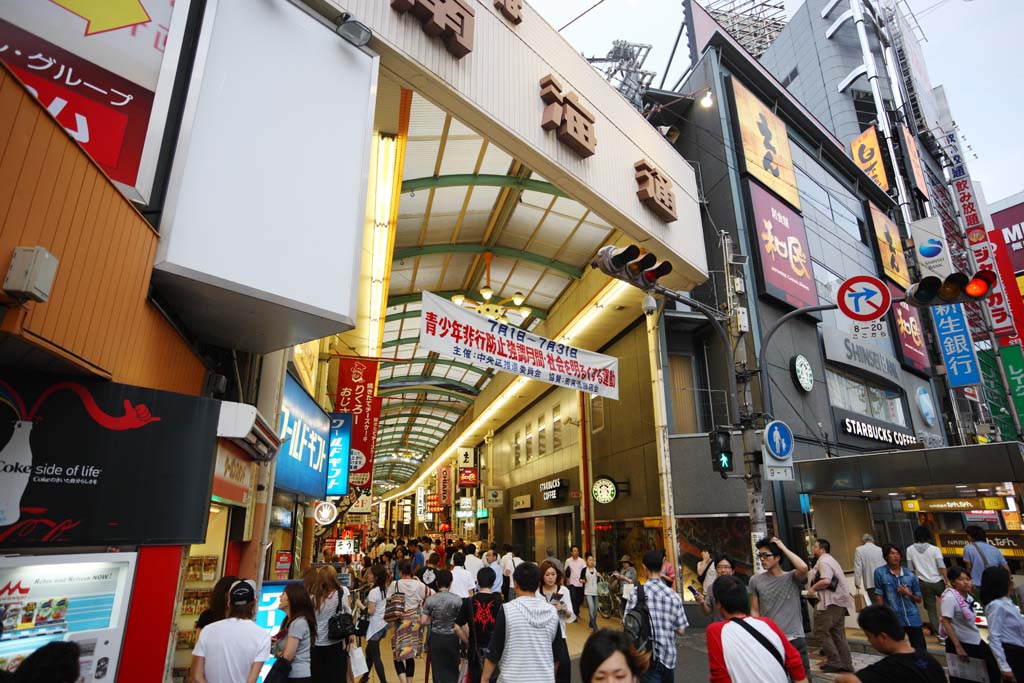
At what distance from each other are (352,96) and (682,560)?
12565 mm

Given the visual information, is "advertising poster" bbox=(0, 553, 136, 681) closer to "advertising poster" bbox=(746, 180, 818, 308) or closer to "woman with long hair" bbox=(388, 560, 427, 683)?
"woman with long hair" bbox=(388, 560, 427, 683)

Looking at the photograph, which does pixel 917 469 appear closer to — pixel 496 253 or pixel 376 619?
pixel 496 253

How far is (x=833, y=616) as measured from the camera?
25.7ft

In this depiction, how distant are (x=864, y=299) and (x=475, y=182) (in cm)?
784

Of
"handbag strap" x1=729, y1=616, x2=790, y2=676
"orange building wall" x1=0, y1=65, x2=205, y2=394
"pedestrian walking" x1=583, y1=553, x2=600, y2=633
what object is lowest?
"pedestrian walking" x1=583, y1=553, x2=600, y2=633

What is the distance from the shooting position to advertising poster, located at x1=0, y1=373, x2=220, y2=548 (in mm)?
3830

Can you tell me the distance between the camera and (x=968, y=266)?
2997 cm

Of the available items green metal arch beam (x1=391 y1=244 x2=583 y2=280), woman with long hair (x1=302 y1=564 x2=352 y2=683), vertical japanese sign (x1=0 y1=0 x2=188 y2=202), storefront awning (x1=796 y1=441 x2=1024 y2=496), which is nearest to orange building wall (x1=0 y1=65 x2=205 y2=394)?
vertical japanese sign (x1=0 y1=0 x2=188 y2=202)

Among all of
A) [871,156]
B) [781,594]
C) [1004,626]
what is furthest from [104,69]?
[871,156]

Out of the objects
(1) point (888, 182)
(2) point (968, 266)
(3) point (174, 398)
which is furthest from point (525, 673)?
(2) point (968, 266)

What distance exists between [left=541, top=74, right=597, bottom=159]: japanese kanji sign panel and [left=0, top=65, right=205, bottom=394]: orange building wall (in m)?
7.36

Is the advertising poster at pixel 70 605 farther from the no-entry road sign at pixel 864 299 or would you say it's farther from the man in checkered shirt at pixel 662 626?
A: the no-entry road sign at pixel 864 299

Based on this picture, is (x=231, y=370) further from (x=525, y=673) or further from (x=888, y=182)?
(x=888, y=182)

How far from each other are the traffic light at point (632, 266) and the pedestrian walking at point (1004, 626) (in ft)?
15.1
